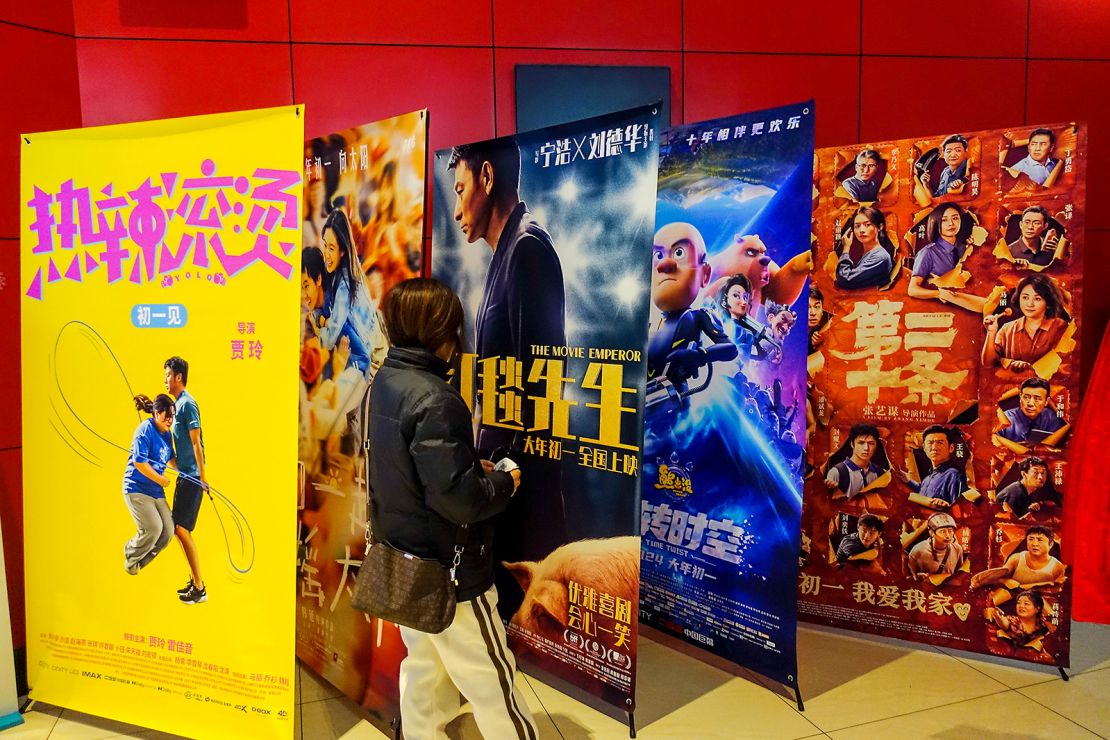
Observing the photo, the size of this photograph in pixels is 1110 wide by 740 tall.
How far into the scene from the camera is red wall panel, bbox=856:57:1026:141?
3.79 metres

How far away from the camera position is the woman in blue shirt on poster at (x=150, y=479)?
2.42 m

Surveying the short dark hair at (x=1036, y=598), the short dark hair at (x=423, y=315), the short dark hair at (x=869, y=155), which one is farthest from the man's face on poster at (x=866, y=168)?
the short dark hair at (x=423, y=315)

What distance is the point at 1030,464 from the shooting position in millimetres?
2984

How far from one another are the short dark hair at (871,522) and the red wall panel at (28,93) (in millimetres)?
3626

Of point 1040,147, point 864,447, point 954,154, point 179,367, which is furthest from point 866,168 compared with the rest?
point 179,367

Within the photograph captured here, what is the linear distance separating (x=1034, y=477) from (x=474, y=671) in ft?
7.62

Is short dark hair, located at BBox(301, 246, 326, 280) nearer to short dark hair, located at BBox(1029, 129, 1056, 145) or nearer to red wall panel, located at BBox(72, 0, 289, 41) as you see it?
red wall panel, located at BBox(72, 0, 289, 41)

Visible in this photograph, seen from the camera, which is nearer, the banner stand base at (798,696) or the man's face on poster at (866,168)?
the banner stand base at (798,696)

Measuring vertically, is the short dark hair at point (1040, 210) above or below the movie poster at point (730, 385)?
above

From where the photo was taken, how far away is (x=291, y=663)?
2.30m

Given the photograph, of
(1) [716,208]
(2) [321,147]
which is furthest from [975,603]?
(2) [321,147]

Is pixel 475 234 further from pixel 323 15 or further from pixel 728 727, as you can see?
pixel 728 727

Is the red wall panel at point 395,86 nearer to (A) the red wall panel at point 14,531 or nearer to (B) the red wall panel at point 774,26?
(B) the red wall panel at point 774,26

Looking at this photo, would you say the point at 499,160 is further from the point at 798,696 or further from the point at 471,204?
the point at 798,696
